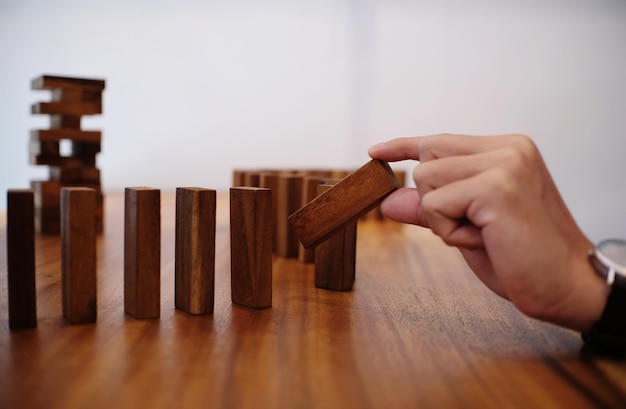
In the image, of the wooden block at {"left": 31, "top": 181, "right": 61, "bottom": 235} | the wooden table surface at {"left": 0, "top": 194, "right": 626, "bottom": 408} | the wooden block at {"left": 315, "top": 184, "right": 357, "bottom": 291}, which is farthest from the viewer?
the wooden block at {"left": 31, "top": 181, "right": 61, "bottom": 235}

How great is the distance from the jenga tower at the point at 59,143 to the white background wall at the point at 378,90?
5.85 ft

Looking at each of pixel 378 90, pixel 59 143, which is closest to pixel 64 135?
pixel 59 143

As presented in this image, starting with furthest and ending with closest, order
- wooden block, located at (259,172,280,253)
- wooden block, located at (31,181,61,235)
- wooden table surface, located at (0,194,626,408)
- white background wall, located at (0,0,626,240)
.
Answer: white background wall, located at (0,0,626,240) < wooden block, located at (31,181,61,235) < wooden block, located at (259,172,280,253) < wooden table surface, located at (0,194,626,408)

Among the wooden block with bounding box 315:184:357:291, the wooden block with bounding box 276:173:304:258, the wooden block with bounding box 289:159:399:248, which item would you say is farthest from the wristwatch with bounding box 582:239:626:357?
the wooden block with bounding box 276:173:304:258

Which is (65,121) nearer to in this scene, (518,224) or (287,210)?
(287,210)

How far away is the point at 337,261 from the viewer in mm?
1008

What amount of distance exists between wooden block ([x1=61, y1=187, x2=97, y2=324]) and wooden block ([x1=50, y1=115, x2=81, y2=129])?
1.01 metres

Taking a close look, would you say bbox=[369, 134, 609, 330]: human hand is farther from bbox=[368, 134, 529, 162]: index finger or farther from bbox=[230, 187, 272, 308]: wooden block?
bbox=[230, 187, 272, 308]: wooden block

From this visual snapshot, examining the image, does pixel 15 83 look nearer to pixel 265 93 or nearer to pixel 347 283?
pixel 265 93

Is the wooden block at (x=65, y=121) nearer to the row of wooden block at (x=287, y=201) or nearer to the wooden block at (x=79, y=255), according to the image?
the row of wooden block at (x=287, y=201)

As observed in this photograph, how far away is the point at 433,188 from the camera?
2.38 ft

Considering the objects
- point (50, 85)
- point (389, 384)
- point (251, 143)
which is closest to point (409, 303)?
point (389, 384)

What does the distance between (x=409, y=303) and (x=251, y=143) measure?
2.74m

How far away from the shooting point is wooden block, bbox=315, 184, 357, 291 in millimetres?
1000
